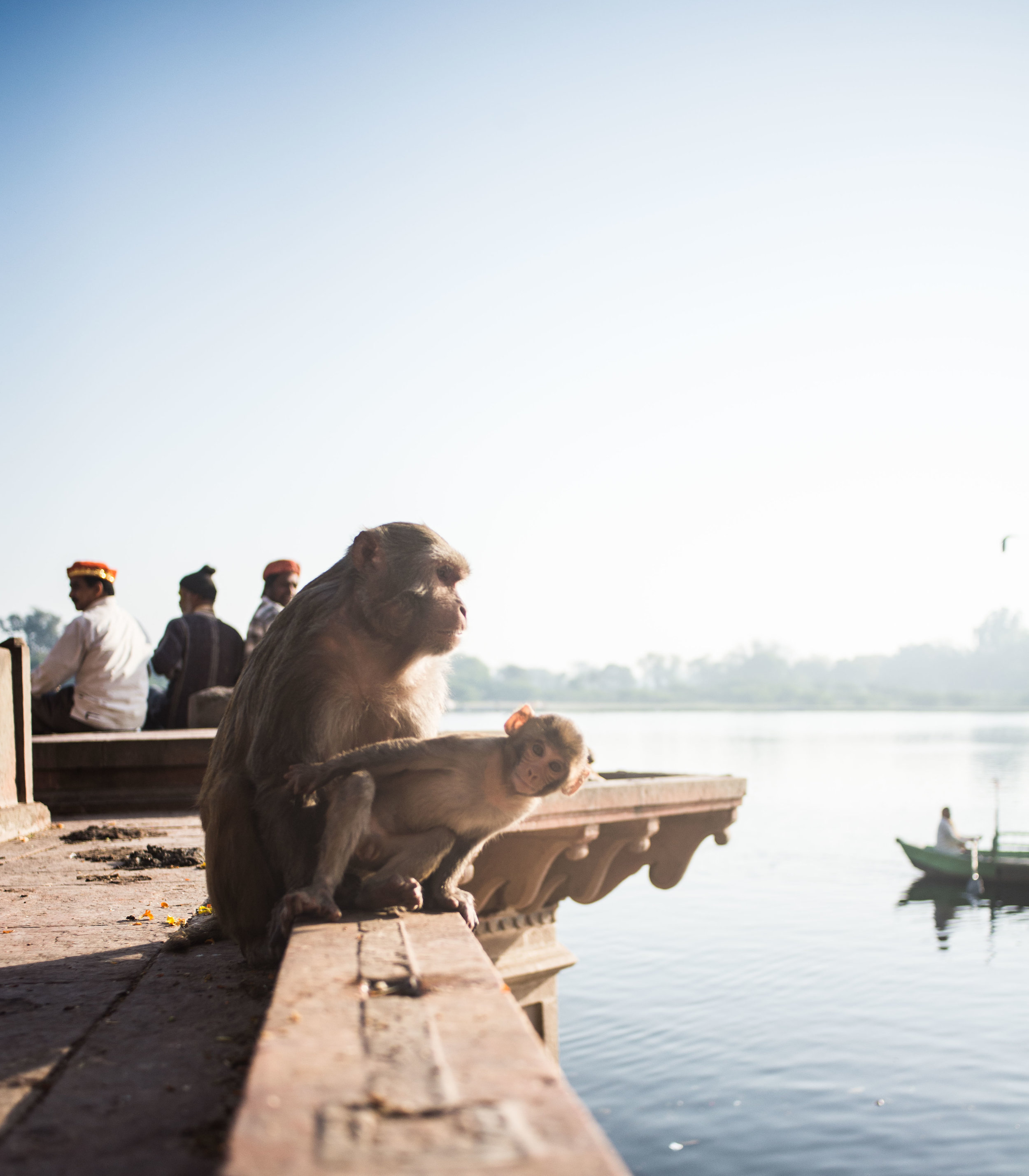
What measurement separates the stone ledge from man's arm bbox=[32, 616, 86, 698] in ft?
3.67

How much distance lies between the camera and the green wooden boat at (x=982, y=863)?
102 feet

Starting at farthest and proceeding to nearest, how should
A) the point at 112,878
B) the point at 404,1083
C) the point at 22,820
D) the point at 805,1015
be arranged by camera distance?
1. the point at 805,1015
2. the point at 22,820
3. the point at 112,878
4. the point at 404,1083

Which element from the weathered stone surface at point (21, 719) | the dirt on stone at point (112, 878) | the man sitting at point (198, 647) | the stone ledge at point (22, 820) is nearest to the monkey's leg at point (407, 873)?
the dirt on stone at point (112, 878)

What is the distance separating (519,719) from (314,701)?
0.64 metres

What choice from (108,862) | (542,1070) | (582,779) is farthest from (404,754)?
(108,862)

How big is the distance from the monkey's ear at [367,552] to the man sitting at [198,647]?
17.6 ft

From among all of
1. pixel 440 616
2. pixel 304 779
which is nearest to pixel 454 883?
pixel 304 779

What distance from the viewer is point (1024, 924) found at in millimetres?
32656

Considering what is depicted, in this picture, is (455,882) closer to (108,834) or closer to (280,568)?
(108,834)

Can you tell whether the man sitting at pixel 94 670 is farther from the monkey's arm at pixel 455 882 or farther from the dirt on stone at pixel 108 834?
the monkey's arm at pixel 455 882

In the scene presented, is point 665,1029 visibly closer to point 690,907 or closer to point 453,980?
point 690,907

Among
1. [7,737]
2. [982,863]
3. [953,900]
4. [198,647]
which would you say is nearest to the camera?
[7,737]

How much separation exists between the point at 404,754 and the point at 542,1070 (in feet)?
4.89

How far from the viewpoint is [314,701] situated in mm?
3143
